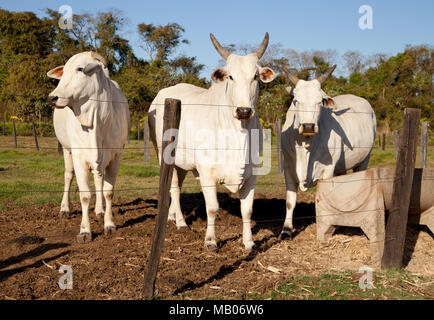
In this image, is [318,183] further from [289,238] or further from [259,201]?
[259,201]

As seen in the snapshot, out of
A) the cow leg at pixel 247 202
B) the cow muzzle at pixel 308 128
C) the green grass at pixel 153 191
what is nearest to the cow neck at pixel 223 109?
the cow leg at pixel 247 202

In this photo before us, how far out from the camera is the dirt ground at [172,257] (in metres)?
3.93

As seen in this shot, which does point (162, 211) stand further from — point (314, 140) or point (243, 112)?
point (314, 140)

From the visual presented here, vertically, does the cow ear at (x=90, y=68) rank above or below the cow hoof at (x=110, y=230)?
above

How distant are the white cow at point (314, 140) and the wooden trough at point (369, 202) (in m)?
0.47

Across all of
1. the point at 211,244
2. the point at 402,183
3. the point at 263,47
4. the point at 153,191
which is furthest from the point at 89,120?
the point at 153,191

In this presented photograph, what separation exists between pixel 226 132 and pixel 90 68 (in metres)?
1.80

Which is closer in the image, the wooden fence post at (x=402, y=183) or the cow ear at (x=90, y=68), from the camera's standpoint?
the wooden fence post at (x=402, y=183)

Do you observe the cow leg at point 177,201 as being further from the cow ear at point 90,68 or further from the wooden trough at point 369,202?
the wooden trough at point 369,202

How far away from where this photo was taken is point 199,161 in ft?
17.1

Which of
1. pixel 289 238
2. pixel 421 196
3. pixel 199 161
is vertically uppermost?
pixel 199 161
